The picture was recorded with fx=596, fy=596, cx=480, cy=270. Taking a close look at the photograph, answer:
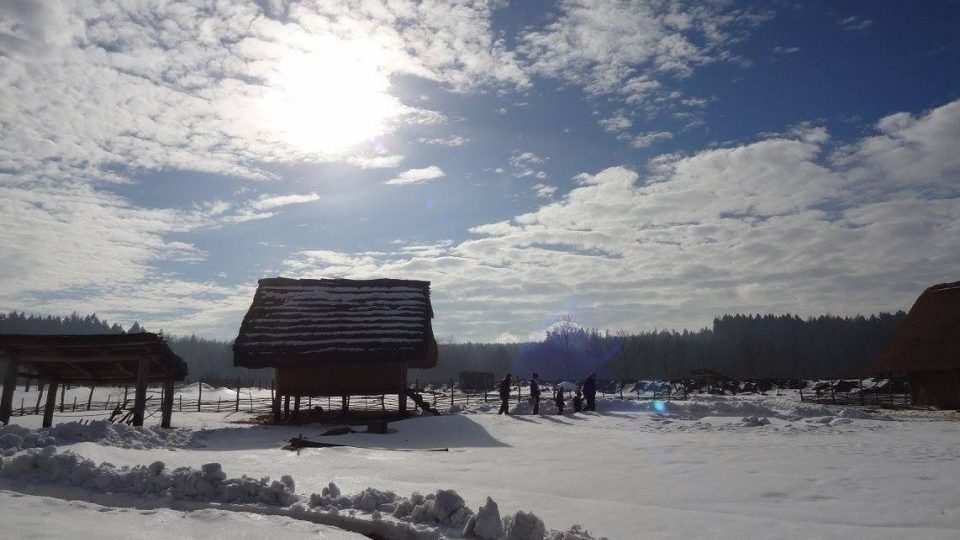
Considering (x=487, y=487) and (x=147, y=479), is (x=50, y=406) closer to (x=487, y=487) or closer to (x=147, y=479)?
(x=147, y=479)

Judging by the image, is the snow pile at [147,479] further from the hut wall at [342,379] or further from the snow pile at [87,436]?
the hut wall at [342,379]

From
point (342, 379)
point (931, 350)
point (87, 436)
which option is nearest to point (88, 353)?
point (87, 436)

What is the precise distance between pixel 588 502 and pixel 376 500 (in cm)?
256

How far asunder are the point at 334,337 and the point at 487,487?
49.1 ft

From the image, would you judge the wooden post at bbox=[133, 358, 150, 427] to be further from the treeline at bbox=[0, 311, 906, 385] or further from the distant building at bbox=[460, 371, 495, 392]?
the treeline at bbox=[0, 311, 906, 385]

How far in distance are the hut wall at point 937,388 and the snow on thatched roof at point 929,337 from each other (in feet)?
2.54

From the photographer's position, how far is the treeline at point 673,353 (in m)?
105

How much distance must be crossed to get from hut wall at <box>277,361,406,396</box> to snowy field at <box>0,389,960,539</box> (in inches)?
324

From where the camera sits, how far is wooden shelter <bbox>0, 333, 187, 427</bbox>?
50.3 feet

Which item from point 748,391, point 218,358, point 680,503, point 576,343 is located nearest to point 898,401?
point 748,391

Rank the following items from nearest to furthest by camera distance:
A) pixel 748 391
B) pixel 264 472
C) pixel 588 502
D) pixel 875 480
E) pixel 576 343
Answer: pixel 588 502 → pixel 875 480 → pixel 264 472 → pixel 748 391 → pixel 576 343

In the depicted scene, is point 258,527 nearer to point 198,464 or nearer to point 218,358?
point 198,464

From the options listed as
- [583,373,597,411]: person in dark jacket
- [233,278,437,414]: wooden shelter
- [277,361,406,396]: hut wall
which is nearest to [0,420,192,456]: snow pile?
[233,278,437,414]: wooden shelter

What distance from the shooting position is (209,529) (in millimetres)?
5980
